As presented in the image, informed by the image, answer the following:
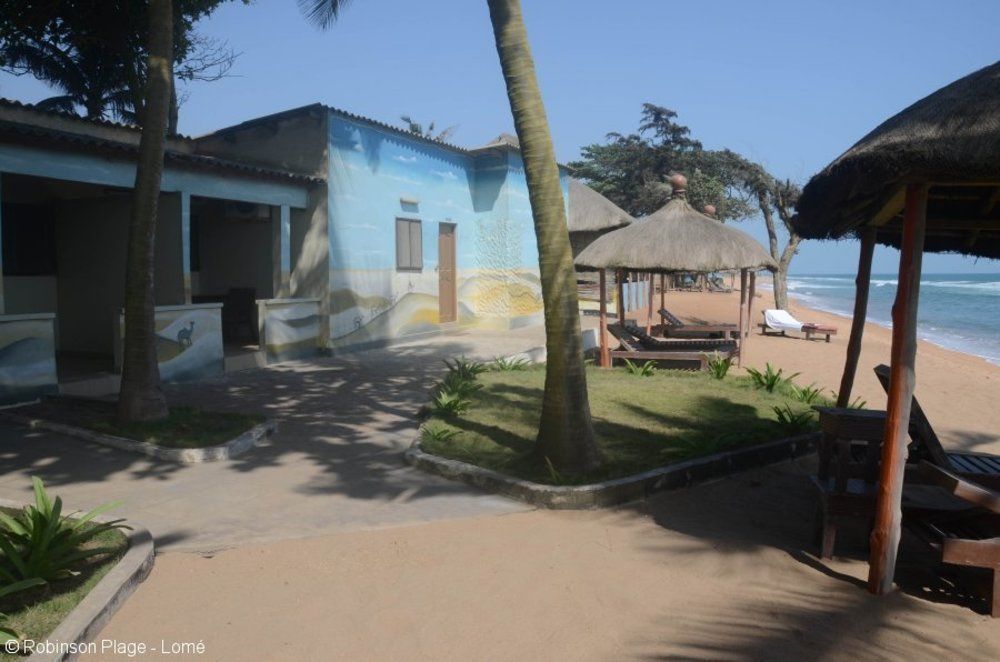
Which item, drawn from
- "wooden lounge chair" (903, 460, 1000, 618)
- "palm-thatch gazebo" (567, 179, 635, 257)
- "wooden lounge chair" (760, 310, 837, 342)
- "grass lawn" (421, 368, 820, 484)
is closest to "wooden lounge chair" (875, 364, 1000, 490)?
"wooden lounge chair" (903, 460, 1000, 618)

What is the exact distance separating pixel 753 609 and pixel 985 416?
772 cm

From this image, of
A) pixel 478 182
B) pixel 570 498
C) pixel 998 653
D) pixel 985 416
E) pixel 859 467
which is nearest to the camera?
pixel 998 653

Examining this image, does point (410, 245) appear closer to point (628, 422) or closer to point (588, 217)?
point (628, 422)

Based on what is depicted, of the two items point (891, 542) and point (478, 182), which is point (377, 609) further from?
point (478, 182)

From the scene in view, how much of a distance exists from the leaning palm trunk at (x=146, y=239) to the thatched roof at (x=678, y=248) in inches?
266

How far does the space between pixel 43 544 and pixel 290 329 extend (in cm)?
896

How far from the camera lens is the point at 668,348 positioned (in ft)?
40.9

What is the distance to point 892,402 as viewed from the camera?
3953mm

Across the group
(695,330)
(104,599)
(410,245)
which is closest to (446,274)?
(410,245)

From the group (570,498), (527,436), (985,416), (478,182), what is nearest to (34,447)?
(527,436)

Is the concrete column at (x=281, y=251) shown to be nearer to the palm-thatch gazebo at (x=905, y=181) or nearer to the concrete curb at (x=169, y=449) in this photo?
the concrete curb at (x=169, y=449)

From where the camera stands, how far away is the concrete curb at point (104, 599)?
3158mm

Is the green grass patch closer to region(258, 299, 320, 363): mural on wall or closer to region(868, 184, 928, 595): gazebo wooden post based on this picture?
region(258, 299, 320, 363): mural on wall

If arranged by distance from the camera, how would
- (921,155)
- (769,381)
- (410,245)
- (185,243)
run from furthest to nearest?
(410,245)
(185,243)
(769,381)
(921,155)
